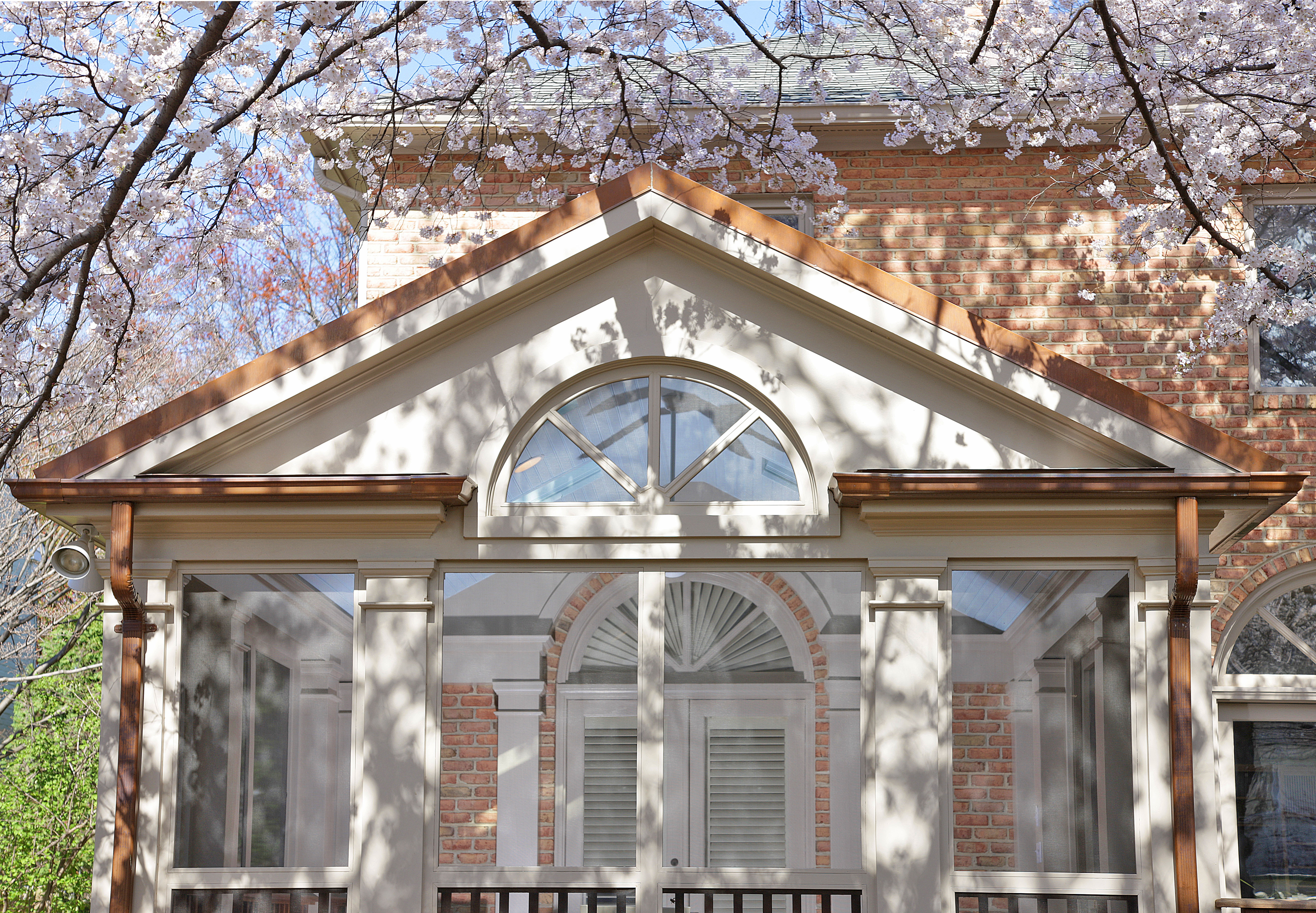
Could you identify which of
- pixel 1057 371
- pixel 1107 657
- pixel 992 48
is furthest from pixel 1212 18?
pixel 1107 657

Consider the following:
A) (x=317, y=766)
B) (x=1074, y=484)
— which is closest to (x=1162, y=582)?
(x=1074, y=484)

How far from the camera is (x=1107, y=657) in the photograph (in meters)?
6.07

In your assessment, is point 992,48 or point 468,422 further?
point 992,48

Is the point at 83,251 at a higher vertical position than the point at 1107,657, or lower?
higher

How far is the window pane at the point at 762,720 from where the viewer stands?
19.4ft

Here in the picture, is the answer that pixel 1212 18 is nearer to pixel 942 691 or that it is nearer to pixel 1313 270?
pixel 1313 270

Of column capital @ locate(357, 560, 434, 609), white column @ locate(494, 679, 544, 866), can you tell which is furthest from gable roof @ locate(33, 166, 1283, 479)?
white column @ locate(494, 679, 544, 866)

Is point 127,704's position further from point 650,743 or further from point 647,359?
point 647,359

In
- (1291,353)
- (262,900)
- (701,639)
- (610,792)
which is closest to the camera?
(262,900)

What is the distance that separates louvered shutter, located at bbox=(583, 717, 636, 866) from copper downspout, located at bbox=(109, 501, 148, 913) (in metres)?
2.12

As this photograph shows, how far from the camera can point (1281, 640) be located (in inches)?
356

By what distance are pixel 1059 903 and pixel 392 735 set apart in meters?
3.23

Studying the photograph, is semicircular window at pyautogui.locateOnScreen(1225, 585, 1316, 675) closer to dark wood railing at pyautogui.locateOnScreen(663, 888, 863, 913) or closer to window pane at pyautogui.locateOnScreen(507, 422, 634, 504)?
dark wood railing at pyautogui.locateOnScreen(663, 888, 863, 913)

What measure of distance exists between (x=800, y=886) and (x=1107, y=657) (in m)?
1.85
